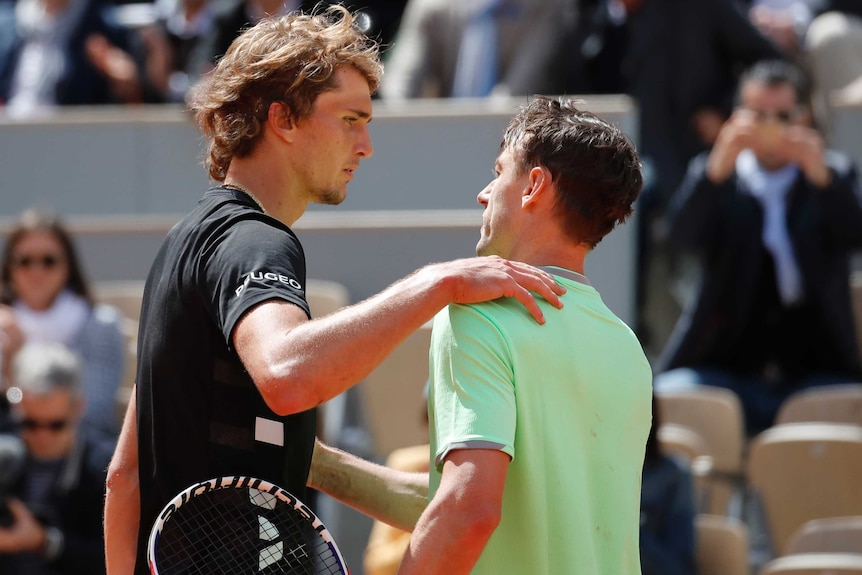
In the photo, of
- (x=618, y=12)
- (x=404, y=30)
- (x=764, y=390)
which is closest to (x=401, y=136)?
(x=404, y=30)

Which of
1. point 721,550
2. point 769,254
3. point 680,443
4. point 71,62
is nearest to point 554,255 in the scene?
point 721,550

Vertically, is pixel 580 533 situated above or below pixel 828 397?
above

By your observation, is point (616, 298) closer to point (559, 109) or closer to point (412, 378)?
point (412, 378)

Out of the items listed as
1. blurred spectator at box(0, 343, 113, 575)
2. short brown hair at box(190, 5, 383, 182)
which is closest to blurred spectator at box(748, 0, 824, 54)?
blurred spectator at box(0, 343, 113, 575)

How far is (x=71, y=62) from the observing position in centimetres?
856

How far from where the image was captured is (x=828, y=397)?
5.95 meters

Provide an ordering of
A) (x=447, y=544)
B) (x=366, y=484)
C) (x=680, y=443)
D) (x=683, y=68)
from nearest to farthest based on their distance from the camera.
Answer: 1. (x=447, y=544)
2. (x=366, y=484)
3. (x=680, y=443)
4. (x=683, y=68)

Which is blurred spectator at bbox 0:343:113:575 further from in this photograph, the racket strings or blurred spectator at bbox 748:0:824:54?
blurred spectator at bbox 748:0:824:54

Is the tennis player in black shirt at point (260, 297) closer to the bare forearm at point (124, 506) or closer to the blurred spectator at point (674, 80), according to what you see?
the bare forearm at point (124, 506)

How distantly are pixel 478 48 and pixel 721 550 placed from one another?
3.57 m

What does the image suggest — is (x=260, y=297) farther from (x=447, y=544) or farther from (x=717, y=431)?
(x=717, y=431)

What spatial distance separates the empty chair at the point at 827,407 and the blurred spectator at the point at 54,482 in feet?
9.71

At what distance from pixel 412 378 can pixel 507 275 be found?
4028 millimetres

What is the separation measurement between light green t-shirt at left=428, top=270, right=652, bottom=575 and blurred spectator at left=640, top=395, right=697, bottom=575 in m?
2.47
